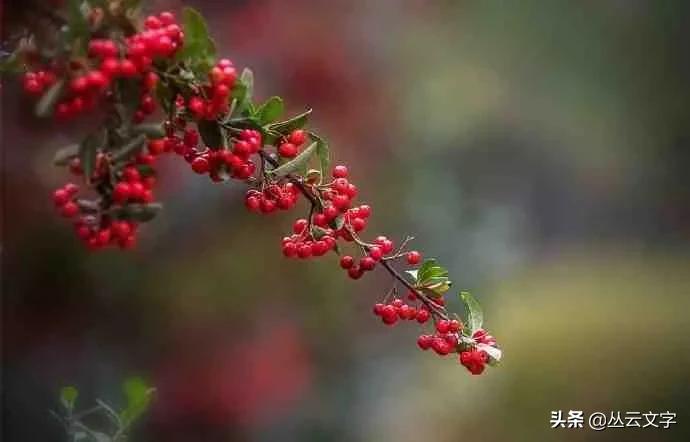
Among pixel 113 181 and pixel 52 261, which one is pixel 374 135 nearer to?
pixel 52 261

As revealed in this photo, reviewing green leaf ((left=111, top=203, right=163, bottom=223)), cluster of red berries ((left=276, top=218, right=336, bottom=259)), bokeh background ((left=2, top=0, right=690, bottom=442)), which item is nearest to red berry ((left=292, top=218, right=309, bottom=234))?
cluster of red berries ((left=276, top=218, right=336, bottom=259))

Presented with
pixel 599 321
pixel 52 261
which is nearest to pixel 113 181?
pixel 52 261

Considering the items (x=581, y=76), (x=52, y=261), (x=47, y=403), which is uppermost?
(x=581, y=76)

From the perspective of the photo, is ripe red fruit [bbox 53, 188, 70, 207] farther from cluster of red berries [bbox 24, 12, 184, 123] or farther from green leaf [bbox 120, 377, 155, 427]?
green leaf [bbox 120, 377, 155, 427]

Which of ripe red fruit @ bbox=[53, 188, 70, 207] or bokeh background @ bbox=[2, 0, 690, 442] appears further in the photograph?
bokeh background @ bbox=[2, 0, 690, 442]

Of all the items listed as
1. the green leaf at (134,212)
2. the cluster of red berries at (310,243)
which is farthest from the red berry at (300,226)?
the green leaf at (134,212)

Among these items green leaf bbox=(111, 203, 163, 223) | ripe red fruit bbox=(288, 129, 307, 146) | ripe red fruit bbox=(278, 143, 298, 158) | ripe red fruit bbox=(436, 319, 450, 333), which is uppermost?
ripe red fruit bbox=(288, 129, 307, 146)
